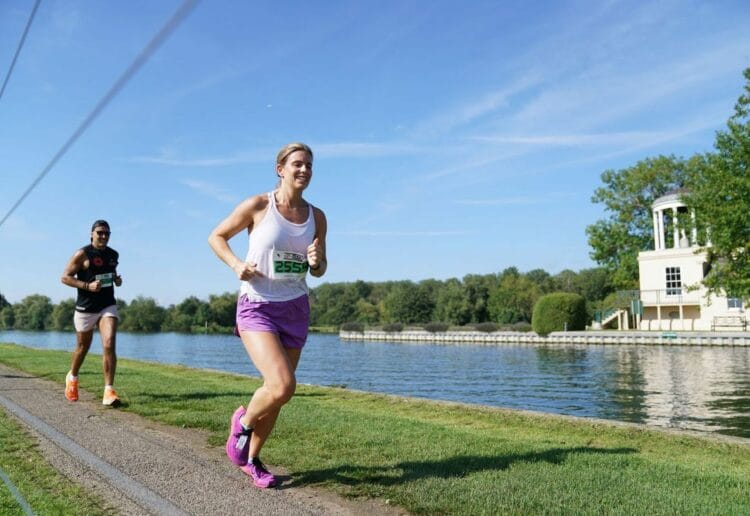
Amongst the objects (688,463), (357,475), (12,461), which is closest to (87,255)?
(12,461)

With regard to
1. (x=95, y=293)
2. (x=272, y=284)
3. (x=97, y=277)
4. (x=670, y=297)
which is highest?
(x=670, y=297)

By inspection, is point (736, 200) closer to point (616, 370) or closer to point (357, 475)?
point (616, 370)

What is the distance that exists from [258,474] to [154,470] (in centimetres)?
92

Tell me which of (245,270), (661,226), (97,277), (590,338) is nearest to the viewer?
(245,270)

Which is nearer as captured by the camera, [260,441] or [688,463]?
[260,441]

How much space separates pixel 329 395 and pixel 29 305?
13727cm

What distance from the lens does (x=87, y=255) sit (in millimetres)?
8766

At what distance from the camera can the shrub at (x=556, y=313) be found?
5710 cm

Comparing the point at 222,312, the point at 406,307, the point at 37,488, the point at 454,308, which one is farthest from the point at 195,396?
the point at 222,312

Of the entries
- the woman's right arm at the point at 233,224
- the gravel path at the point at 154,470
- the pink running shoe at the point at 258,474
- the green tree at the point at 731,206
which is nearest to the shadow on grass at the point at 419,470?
the pink running shoe at the point at 258,474

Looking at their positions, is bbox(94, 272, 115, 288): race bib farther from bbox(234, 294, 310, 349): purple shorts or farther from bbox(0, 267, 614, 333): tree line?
bbox(0, 267, 614, 333): tree line

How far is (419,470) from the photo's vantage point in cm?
482

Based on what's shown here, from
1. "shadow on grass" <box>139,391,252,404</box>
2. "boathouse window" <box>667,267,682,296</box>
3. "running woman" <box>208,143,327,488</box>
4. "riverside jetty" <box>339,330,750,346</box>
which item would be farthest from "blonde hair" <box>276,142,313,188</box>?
"boathouse window" <box>667,267,682,296</box>

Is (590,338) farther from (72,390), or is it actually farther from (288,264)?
(288,264)
